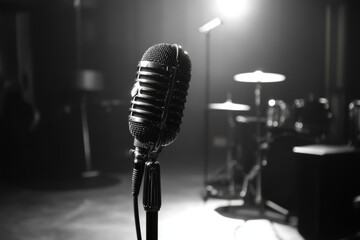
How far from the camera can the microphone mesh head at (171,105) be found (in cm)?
106

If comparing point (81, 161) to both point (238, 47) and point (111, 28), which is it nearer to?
point (111, 28)

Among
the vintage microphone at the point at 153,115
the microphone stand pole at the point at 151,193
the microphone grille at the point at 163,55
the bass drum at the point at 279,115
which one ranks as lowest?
the bass drum at the point at 279,115

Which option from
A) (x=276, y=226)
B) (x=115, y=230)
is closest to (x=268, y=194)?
(x=276, y=226)

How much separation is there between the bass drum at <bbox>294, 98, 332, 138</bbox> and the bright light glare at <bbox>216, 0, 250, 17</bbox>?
3938mm

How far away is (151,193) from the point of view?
1.08 meters

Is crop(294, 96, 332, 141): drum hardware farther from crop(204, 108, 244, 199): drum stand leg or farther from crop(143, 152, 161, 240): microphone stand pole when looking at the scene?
crop(143, 152, 161, 240): microphone stand pole

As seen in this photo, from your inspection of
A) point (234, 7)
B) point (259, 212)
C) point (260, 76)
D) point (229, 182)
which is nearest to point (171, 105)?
point (260, 76)

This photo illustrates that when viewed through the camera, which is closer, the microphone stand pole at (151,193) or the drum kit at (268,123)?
the microphone stand pole at (151,193)

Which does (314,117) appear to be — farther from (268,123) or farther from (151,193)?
(151,193)

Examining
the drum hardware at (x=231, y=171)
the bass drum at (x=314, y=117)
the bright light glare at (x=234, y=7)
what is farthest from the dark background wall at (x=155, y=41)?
the bass drum at (x=314, y=117)

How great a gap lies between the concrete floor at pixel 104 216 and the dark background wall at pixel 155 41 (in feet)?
3.94

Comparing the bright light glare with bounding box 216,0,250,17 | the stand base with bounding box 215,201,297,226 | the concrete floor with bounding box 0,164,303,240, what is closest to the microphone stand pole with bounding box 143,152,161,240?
the concrete floor with bounding box 0,164,303,240

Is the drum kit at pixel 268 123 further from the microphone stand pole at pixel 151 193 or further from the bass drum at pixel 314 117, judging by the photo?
the microphone stand pole at pixel 151 193

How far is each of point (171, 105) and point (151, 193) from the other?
231 millimetres
